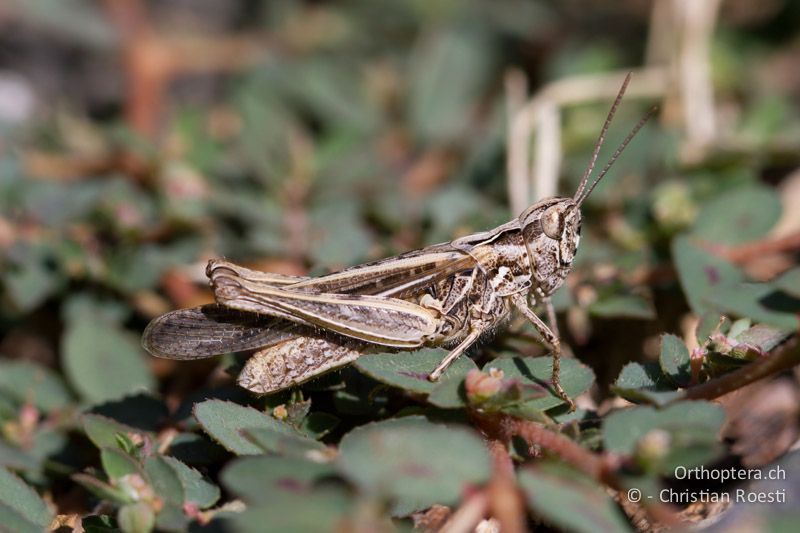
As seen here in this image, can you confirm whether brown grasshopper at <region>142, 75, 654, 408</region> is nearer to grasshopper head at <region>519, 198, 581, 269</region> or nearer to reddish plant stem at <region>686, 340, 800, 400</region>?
grasshopper head at <region>519, 198, 581, 269</region>

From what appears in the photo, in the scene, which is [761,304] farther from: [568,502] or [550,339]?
[568,502]

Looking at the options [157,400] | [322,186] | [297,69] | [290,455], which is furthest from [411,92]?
[290,455]

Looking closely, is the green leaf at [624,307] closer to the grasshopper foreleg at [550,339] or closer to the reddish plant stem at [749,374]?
the grasshopper foreleg at [550,339]

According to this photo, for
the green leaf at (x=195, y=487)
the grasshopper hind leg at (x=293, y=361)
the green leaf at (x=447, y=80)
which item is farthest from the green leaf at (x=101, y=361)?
the green leaf at (x=447, y=80)

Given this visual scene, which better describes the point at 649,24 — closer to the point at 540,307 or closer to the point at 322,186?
the point at 322,186

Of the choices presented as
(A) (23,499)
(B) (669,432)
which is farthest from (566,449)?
(A) (23,499)
